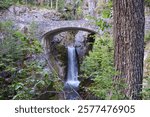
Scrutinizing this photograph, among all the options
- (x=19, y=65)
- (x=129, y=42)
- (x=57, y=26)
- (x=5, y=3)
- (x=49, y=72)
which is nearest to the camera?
(x=129, y=42)

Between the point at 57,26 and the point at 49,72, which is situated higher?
the point at 57,26

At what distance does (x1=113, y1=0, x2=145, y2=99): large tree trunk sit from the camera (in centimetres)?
290

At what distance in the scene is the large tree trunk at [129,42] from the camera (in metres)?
2.90

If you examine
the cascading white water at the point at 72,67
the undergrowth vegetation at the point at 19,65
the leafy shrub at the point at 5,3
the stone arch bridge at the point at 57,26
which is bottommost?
the cascading white water at the point at 72,67

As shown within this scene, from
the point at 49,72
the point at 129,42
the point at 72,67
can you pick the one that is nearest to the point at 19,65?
the point at 49,72

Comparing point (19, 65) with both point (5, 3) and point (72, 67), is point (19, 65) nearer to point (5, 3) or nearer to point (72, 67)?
point (72, 67)

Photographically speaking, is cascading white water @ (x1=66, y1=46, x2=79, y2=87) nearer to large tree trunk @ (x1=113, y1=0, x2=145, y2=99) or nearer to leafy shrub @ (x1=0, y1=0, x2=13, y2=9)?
leafy shrub @ (x1=0, y1=0, x2=13, y2=9)

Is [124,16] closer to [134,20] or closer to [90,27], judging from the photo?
[134,20]

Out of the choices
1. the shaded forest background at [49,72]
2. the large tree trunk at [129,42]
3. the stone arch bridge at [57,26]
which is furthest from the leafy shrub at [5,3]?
A: the large tree trunk at [129,42]

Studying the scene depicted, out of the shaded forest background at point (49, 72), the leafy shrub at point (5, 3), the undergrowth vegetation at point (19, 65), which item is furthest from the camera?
the leafy shrub at point (5, 3)

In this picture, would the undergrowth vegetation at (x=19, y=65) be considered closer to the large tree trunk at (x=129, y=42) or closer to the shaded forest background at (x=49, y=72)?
the shaded forest background at (x=49, y=72)

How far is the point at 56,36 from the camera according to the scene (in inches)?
635

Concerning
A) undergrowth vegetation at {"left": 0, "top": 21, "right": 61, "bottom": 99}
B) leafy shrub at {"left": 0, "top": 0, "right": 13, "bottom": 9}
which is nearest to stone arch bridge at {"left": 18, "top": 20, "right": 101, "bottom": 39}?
undergrowth vegetation at {"left": 0, "top": 21, "right": 61, "bottom": 99}

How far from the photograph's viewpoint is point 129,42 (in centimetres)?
293
